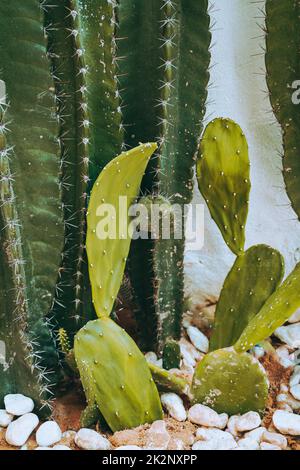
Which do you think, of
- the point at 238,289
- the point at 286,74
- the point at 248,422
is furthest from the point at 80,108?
the point at 248,422

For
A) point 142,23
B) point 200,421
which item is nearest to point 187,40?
point 142,23

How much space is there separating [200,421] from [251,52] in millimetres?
1001

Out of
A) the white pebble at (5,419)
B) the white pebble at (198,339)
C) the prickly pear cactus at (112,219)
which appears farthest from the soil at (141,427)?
the prickly pear cactus at (112,219)

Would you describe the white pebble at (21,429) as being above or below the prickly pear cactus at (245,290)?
below

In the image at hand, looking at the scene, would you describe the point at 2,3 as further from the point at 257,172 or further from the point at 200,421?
the point at 200,421

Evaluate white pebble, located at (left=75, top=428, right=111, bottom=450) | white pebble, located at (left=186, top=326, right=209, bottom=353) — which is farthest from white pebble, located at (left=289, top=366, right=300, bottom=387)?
white pebble, located at (left=75, top=428, right=111, bottom=450)

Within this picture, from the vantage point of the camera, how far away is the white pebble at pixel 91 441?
143cm

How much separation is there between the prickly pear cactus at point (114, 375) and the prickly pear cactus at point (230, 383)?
113mm

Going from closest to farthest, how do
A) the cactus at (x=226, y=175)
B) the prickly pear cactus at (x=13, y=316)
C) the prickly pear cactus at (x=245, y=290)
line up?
the prickly pear cactus at (x=13, y=316) → the cactus at (x=226, y=175) → the prickly pear cactus at (x=245, y=290)

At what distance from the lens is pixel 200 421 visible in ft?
4.99

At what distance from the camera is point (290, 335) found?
76.5 inches

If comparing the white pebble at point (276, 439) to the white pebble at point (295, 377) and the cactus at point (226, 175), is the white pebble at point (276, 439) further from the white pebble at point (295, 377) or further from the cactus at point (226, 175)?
the cactus at point (226, 175)

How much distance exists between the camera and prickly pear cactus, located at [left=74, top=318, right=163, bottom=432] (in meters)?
1.45
